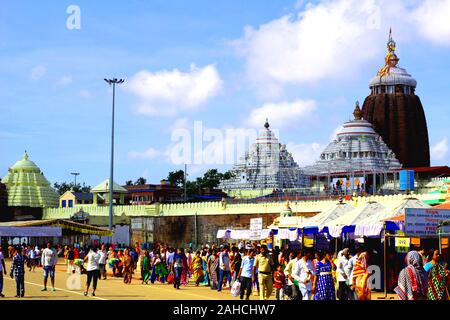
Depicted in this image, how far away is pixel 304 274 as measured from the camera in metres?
19.4

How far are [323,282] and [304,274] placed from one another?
0.66m

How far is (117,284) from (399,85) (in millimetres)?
69983

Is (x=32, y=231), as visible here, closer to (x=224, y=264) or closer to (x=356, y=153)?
(x=224, y=264)

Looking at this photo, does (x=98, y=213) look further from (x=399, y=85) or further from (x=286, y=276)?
(x=286, y=276)

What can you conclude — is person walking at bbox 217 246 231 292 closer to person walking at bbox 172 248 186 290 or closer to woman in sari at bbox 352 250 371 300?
person walking at bbox 172 248 186 290

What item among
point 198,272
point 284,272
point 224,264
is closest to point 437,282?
point 284,272

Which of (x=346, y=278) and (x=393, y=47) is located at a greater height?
(x=393, y=47)

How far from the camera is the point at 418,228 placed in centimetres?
2309

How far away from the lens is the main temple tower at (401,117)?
9412 cm

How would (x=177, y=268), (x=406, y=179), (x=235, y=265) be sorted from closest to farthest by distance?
(x=235, y=265) → (x=177, y=268) → (x=406, y=179)

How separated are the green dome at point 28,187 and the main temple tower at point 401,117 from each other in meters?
37.9

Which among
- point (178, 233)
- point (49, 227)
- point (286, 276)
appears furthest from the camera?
point (178, 233)
